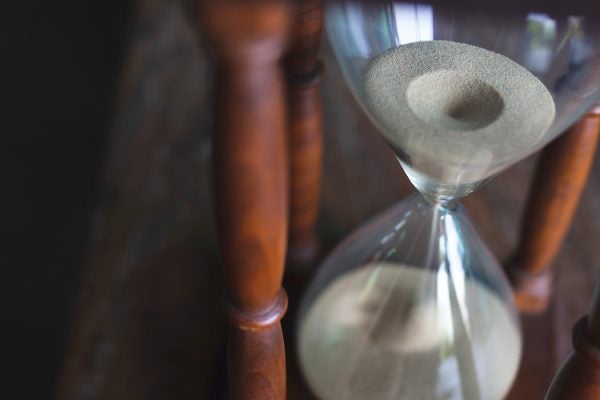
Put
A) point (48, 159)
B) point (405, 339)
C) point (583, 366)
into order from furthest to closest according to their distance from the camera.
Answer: point (48, 159)
point (405, 339)
point (583, 366)

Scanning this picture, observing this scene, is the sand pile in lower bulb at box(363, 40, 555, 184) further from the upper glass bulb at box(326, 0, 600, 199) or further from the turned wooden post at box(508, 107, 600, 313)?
the turned wooden post at box(508, 107, 600, 313)

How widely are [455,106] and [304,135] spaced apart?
0.22 meters

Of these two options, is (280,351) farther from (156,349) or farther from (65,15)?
(65,15)

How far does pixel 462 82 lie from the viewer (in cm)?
54

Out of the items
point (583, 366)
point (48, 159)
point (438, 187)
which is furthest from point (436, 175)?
point (48, 159)

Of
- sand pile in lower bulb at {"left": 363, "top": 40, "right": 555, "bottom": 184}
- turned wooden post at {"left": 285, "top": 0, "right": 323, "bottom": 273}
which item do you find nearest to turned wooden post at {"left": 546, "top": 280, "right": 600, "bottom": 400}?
sand pile in lower bulb at {"left": 363, "top": 40, "right": 555, "bottom": 184}

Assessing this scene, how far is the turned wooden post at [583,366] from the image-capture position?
1.67 feet

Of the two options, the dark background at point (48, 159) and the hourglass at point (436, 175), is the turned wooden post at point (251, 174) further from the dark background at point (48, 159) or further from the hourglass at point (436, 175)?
the dark background at point (48, 159)

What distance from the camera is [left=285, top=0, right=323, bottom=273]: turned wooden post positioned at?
2.13 ft

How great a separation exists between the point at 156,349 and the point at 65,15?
3.98 feet

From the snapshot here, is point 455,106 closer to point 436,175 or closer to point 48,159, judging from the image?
point 436,175

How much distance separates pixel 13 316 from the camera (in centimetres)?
133

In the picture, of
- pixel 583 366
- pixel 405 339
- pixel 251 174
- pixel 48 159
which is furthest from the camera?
pixel 48 159

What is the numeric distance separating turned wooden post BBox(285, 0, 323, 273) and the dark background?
0.59m
